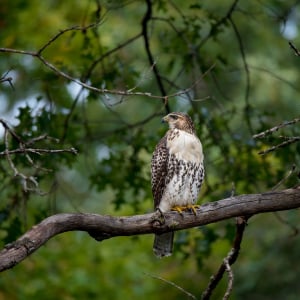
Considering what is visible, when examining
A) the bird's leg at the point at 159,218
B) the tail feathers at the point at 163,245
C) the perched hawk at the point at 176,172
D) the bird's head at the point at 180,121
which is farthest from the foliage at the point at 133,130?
the tail feathers at the point at 163,245

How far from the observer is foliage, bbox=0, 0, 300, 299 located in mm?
6816

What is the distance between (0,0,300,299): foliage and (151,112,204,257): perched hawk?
38 centimetres

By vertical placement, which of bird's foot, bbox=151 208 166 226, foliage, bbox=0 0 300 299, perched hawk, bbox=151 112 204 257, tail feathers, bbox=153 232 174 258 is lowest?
bird's foot, bbox=151 208 166 226

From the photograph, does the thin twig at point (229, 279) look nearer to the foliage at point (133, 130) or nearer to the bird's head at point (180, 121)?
the foliage at point (133, 130)

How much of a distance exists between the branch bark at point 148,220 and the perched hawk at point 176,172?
1.07 metres

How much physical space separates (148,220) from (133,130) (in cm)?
346

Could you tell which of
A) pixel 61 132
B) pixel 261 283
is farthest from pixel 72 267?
pixel 61 132

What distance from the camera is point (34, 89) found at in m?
12.0

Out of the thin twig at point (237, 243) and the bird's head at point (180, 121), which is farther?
the bird's head at point (180, 121)

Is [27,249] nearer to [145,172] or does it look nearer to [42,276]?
[145,172]

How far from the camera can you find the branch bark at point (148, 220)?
12.6ft

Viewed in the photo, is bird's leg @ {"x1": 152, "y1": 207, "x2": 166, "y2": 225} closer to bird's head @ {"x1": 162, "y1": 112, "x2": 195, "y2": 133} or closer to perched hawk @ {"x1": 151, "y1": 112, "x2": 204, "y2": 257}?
perched hawk @ {"x1": 151, "y1": 112, "x2": 204, "y2": 257}

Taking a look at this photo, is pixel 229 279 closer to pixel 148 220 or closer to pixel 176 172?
pixel 148 220

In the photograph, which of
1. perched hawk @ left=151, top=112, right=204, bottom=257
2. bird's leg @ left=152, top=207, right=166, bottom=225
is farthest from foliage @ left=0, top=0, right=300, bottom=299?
bird's leg @ left=152, top=207, right=166, bottom=225
